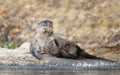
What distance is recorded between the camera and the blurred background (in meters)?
18.5

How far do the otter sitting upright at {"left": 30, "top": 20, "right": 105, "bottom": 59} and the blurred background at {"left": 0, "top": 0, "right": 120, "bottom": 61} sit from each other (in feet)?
4.11

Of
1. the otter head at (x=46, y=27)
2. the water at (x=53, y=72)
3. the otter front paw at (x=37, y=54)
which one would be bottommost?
the water at (x=53, y=72)

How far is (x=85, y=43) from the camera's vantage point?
1864cm

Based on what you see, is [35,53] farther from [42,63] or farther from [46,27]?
[46,27]

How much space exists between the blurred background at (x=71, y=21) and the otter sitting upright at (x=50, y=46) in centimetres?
125

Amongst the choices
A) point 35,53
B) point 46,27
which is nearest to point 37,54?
point 35,53

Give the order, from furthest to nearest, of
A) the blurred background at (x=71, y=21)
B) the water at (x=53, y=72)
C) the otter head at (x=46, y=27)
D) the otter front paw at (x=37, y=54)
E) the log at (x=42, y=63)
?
the blurred background at (x=71, y=21), the otter head at (x=46, y=27), the otter front paw at (x=37, y=54), the log at (x=42, y=63), the water at (x=53, y=72)

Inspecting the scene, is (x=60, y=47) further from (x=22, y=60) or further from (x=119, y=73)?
(x=119, y=73)

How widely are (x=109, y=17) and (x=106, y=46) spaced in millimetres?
1308

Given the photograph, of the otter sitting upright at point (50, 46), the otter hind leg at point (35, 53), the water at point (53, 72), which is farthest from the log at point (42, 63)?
the water at point (53, 72)

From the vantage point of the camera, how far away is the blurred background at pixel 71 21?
60.7ft

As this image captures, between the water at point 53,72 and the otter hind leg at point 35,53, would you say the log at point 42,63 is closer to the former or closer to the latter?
the otter hind leg at point 35,53

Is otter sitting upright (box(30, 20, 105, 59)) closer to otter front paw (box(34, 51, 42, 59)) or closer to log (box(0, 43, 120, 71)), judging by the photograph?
otter front paw (box(34, 51, 42, 59))

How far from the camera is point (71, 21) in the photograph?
1997 centimetres
